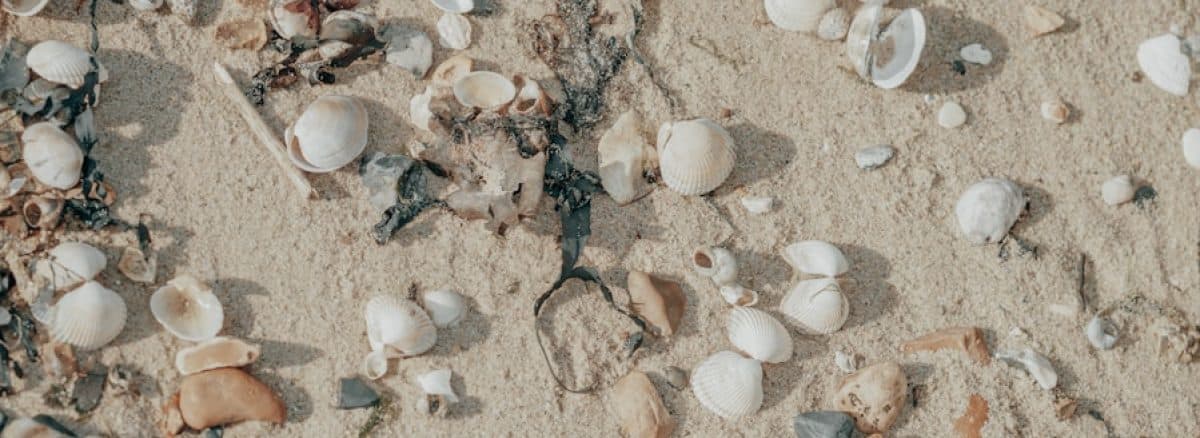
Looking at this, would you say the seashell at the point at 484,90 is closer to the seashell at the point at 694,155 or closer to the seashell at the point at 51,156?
the seashell at the point at 694,155

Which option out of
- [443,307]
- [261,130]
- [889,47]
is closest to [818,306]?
[889,47]

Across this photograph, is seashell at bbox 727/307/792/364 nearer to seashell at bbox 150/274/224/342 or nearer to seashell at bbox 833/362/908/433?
seashell at bbox 833/362/908/433

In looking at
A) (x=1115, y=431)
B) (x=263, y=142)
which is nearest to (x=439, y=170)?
(x=263, y=142)

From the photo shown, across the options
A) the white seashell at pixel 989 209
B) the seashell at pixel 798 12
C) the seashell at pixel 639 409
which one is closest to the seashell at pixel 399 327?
the seashell at pixel 639 409

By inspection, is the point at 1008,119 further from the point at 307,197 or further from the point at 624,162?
the point at 307,197

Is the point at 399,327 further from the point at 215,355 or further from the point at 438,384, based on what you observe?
the point at 215,355
